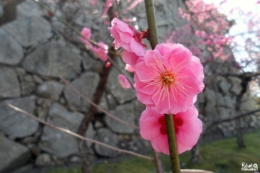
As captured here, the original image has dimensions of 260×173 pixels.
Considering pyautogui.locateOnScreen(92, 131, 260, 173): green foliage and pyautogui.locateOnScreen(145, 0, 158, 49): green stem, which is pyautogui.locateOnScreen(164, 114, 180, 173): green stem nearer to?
pyautogui.locateOnScreen(145, 0, 158, 49): green stem

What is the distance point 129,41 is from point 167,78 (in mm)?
71

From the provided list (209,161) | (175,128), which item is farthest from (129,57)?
(209,161)

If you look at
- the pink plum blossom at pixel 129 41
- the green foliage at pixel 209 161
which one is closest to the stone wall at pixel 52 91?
the green foliage at pixel 209 161

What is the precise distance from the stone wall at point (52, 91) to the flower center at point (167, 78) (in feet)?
7.11

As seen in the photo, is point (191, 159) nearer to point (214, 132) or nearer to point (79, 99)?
point (79, 99)

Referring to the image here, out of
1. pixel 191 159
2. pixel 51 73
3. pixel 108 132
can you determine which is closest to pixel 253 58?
pixel 191 159

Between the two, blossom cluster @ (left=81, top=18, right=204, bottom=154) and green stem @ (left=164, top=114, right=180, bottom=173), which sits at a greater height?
blossom cluster @ (left=81, top=18, right=204, bottom=154)

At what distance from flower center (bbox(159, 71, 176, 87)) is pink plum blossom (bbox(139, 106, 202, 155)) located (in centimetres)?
5

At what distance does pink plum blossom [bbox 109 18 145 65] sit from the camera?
1.18 feet

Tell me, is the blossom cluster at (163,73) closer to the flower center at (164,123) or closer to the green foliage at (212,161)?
the flower center at (164,123)

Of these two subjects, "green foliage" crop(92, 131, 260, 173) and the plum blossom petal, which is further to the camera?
"green foliage" crop(92, 131, 260, 173)

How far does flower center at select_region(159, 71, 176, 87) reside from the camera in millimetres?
365

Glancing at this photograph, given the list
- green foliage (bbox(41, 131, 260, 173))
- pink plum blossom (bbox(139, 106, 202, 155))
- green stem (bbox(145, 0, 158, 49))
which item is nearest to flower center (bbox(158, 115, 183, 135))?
pink plum blossom (bbox(139, 106, 202, 155))

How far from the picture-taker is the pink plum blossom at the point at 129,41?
1.18ft
